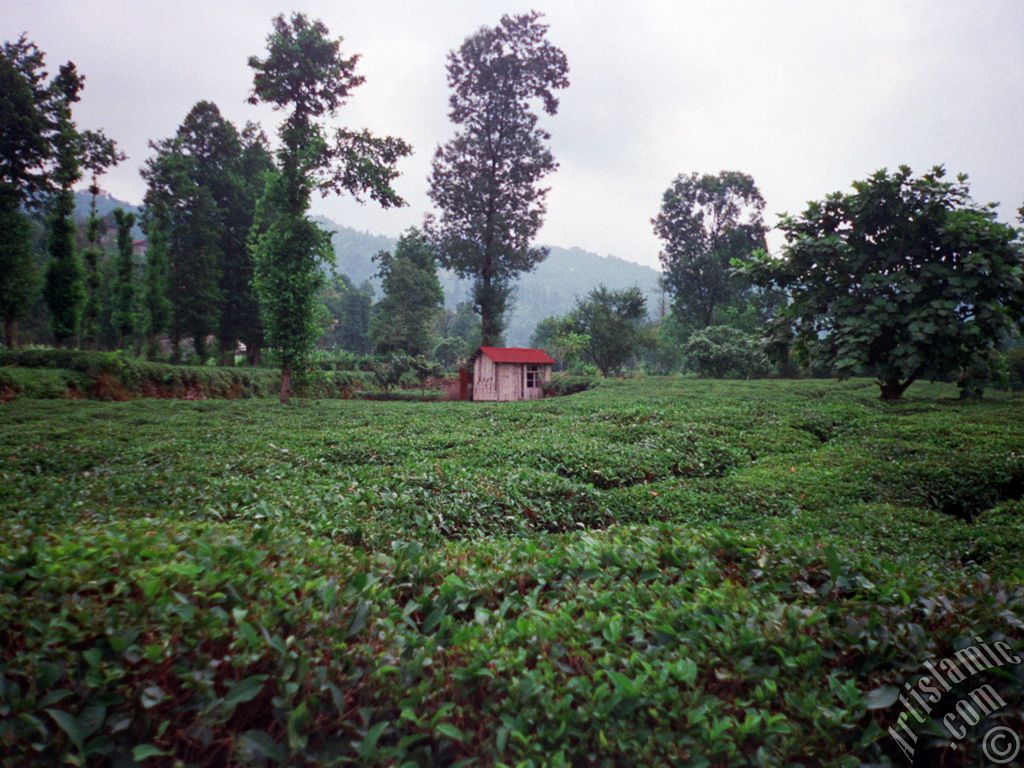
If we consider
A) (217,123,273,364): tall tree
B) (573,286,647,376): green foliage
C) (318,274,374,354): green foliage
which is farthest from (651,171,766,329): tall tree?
(318,274,374,354): green foliage

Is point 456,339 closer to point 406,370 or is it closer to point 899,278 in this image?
point 406,370

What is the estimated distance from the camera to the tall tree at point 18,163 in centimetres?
2156

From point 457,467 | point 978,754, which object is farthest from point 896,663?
point 457,467

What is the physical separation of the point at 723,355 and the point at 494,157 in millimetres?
21194

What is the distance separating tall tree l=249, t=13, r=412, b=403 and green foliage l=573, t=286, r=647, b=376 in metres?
26.0

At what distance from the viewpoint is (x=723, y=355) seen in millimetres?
35938

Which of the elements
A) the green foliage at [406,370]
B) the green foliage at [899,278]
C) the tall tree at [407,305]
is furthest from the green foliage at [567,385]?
the tall tree at [407,305]

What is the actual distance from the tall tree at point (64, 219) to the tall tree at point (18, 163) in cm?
62

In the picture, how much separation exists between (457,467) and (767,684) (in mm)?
5371

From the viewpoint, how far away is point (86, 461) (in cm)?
747

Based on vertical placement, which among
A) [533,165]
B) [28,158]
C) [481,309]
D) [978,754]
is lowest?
[978,754]

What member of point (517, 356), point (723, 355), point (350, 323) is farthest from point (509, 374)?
point (350, 323)

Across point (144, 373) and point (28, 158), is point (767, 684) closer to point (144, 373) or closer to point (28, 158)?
point (144, 373)

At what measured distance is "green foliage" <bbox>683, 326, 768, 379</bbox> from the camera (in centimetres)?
3584
